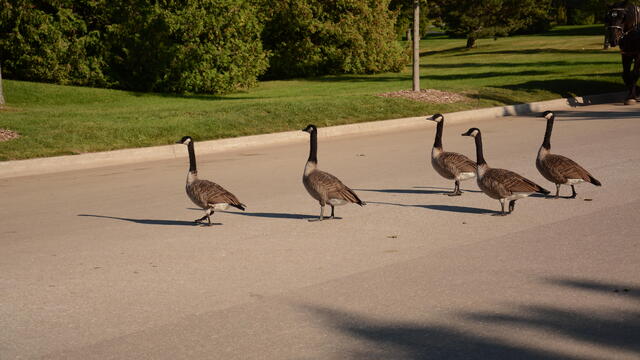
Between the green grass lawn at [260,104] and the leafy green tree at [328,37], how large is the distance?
122cm

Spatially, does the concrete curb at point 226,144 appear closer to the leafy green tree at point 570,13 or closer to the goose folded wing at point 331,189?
the goose folded wing at point 331,189

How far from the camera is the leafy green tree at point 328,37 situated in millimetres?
37941

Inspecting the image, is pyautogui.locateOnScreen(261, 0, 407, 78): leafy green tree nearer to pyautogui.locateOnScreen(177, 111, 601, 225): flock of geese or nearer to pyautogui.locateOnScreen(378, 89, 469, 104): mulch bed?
pyautogui.locateOnScreen(378, 89, 469, 104): mulch bed

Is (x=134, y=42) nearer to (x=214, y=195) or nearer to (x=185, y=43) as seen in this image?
(x=185, y=43)

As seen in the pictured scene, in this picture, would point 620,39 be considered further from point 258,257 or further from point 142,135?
point 258,257

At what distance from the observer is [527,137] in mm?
16781

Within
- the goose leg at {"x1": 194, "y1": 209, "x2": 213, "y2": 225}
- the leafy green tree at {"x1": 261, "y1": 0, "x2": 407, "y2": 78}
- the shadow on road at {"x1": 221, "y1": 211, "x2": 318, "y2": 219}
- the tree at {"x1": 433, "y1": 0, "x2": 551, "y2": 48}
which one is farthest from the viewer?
the tree at {"x1": 433, "y1": 0, "x2": 551, "y2": 48}

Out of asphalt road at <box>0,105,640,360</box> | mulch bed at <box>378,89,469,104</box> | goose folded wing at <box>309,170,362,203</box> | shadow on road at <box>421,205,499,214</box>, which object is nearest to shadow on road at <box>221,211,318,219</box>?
asphalt road at <box>0,105,640,360</box>

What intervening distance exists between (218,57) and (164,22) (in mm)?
2229

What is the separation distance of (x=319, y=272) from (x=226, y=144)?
31.3ft

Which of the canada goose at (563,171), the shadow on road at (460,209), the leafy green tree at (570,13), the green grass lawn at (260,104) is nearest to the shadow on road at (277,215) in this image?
the shadow on road at (460,209)

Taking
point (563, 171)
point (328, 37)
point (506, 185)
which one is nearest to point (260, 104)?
point (563, 171)

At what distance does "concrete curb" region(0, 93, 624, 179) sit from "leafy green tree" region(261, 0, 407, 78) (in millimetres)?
16301

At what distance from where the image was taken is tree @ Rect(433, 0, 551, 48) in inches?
2331
